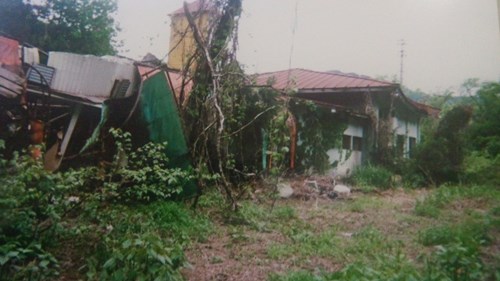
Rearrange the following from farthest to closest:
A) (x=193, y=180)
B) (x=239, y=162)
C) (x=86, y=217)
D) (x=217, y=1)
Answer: (x=239, y=162) → (x=217, y=1) → (x=193, y=180) → (x=86, y=217)

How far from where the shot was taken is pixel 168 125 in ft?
20.4

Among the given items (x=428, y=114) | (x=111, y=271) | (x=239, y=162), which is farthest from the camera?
(x=428, y=114)

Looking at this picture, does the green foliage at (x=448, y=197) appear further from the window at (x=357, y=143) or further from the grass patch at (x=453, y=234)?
the window at (x=357, y=143)

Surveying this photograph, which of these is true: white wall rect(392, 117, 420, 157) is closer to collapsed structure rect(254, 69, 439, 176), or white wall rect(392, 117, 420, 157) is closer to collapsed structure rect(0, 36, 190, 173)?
collapsed structure rect(254, 69, 439, 176)

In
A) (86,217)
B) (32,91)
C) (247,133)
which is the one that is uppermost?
(32,91)

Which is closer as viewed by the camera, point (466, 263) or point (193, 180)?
point (466, 263)

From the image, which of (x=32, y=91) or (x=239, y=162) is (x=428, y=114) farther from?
(x=32, y=91)

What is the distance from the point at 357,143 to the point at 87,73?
8.47 metres

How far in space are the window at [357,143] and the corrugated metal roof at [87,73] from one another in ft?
24.2

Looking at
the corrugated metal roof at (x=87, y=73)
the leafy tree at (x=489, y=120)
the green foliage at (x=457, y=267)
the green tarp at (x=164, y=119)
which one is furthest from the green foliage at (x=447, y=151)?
the corrugated metal roof at (x=87, y=73)

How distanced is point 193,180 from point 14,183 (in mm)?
2975

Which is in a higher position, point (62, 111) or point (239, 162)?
point (62, 111)

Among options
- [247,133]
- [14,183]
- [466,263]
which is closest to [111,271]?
[14,183]

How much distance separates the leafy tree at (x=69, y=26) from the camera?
17609 mm
